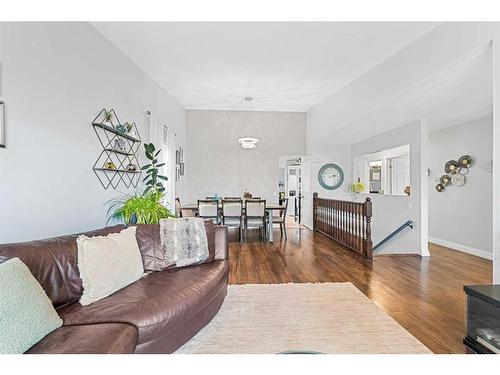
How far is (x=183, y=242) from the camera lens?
273cm

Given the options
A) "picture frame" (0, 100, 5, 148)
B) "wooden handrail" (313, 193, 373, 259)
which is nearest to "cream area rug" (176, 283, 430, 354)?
"wooden handrail" (313, 193, 373, 259)

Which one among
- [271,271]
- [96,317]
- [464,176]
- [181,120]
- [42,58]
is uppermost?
[181,120]

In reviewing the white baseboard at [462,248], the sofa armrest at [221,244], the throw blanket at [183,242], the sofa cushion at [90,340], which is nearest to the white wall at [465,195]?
the white baseboard at [462,248]

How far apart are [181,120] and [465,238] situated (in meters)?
6.84

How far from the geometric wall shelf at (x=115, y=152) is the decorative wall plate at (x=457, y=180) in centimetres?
591

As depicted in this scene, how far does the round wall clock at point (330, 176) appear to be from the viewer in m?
8.09

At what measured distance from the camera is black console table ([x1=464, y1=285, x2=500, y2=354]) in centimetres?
177

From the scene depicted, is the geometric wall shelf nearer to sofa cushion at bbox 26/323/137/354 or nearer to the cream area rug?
the cream area rug

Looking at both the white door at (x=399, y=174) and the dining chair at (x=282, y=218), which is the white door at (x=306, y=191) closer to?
the dining chair at (x=282, y=218)

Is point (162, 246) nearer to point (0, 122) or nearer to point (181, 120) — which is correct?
point (0, 122)

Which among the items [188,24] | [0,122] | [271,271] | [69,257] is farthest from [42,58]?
[271,271]

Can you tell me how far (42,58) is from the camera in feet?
8.97

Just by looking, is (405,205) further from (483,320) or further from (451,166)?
(483,320)

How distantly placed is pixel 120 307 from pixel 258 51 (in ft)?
12.4
